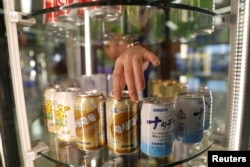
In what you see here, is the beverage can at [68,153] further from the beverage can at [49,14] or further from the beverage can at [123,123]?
the beverage can at [49,14]

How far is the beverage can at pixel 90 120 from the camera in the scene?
22.1 inches

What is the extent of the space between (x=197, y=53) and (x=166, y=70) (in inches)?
25.0

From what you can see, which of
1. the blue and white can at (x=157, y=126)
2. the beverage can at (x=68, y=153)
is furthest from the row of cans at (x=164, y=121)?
the beverage can at (x=68, y=153)

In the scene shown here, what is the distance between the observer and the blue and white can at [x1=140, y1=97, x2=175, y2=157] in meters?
0.51

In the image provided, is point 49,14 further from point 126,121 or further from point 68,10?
point 126,121

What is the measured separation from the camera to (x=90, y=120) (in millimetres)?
563

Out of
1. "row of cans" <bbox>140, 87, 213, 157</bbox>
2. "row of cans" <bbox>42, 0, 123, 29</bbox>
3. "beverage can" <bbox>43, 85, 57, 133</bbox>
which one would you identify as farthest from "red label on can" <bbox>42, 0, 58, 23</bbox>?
"row of cans" <bbox>140, 87, 213, 157</bbox>

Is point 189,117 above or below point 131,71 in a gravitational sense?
below

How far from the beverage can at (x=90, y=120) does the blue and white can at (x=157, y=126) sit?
5.0 inches

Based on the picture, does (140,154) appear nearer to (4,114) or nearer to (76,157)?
(76,157)

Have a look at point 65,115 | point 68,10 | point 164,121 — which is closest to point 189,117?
point 164,121

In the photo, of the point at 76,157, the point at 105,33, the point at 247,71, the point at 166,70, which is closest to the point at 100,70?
the point at 105,33

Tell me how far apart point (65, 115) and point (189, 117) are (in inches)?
15.3

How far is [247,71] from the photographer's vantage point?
1.74 feet
